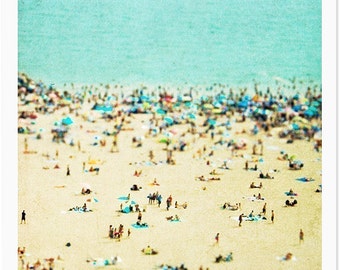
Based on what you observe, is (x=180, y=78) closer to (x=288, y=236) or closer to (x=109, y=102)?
(x=109, y=102)

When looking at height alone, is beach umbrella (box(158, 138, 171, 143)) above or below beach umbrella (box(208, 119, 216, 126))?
below

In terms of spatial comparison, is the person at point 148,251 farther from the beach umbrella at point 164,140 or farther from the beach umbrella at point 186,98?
the beach umbrella at point 186,98

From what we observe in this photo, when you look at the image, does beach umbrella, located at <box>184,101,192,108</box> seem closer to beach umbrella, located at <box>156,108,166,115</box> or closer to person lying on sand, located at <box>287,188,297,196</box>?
beach umbrella, located at <box>156,108,166,115</box>

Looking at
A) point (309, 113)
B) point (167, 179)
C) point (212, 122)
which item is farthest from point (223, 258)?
point (309, 113)

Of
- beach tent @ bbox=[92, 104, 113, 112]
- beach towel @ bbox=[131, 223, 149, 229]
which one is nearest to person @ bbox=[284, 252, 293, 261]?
beach towel @ bbox=[131, 223, 149, 229]

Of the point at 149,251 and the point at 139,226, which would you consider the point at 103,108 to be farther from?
the point at 149,251
